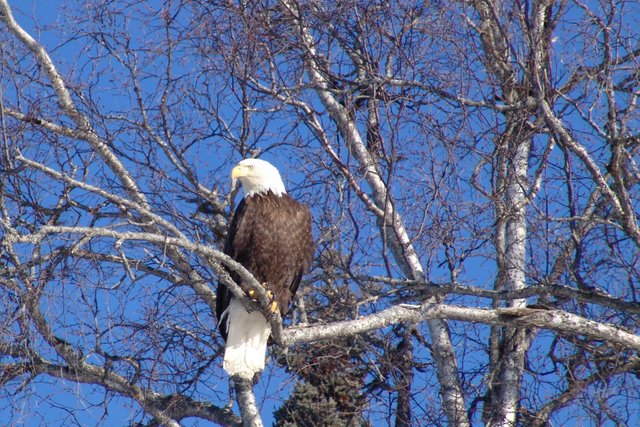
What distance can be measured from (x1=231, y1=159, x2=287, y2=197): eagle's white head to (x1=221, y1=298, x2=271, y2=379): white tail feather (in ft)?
2.09

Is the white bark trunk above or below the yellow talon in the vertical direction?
above

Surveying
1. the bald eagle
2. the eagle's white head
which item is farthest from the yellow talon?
the eagle's white head

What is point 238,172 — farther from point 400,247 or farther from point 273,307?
point 400,247

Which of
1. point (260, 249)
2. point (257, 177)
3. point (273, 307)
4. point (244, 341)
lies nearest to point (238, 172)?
point (257, 177)

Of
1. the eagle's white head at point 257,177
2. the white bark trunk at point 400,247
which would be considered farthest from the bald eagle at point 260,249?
the white bark trunk at point 400,247

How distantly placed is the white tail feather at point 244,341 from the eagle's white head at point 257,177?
64 centimetres

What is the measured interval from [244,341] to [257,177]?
912 millimetres

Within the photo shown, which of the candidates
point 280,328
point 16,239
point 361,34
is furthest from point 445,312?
point 16,239

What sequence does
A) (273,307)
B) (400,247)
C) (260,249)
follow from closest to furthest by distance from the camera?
1. (273,307)
2. (400,247)
3. (260,249)

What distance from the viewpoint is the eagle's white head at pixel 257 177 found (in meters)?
5.77

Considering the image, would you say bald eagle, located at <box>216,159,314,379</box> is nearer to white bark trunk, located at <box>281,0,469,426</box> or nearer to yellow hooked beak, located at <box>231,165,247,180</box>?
yellow hooked beak, located at <box>231,165,247,180</box>

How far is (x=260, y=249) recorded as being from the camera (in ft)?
18.9

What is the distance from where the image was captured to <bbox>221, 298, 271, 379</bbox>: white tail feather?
5.73m

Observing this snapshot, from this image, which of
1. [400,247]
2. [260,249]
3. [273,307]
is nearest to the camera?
[273,307]
